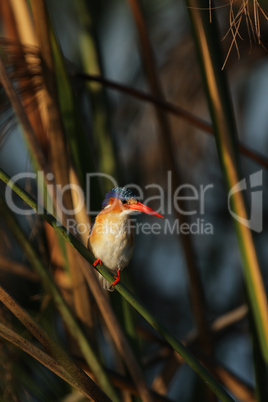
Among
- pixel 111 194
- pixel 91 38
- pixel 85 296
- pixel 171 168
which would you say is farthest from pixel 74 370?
pixel 91 38

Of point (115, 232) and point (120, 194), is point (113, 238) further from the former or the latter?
point (120, 194)

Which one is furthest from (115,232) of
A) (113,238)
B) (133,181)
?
(133,181)

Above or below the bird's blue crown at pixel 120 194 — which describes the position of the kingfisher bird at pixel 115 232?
below

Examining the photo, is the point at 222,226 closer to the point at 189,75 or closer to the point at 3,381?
the point at 189,75

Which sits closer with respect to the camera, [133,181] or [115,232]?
[115,232]

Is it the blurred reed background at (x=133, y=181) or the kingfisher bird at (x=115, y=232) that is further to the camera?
the kingfisher bird at (x=115, y=232)
